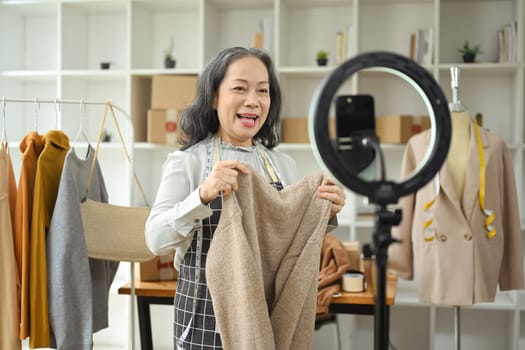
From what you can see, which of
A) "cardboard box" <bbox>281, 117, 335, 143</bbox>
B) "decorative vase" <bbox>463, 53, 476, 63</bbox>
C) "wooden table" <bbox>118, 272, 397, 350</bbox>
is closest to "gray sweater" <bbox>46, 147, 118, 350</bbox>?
"wooden table" <bbox>118, 272, 397, 350</bbox>

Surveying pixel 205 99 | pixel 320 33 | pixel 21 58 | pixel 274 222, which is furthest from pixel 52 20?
pixel 274 222

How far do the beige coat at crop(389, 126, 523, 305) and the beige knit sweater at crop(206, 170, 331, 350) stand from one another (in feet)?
4.19

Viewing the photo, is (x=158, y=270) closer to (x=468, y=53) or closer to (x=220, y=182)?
(x=220, y=182)

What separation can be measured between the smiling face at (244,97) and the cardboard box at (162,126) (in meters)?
1.98

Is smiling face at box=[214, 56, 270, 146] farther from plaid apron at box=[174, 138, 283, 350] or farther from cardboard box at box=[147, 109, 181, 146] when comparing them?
cardboard box at box=[147, 109, 181, 146]

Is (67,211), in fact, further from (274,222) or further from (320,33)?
(320,33)

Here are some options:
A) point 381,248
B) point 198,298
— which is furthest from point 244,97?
point 381,248

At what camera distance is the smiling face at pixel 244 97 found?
5.09 feet

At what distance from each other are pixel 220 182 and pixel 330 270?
1.52 m

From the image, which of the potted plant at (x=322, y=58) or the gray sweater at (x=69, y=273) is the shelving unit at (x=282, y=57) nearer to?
the potted plant at (x=322, y=58)

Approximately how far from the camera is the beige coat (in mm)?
2656

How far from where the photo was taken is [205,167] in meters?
1.62

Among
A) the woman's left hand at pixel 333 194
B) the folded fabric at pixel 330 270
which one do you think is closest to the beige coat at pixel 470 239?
the folded fabric at pixel 330 270

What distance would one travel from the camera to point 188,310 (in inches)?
63.0
